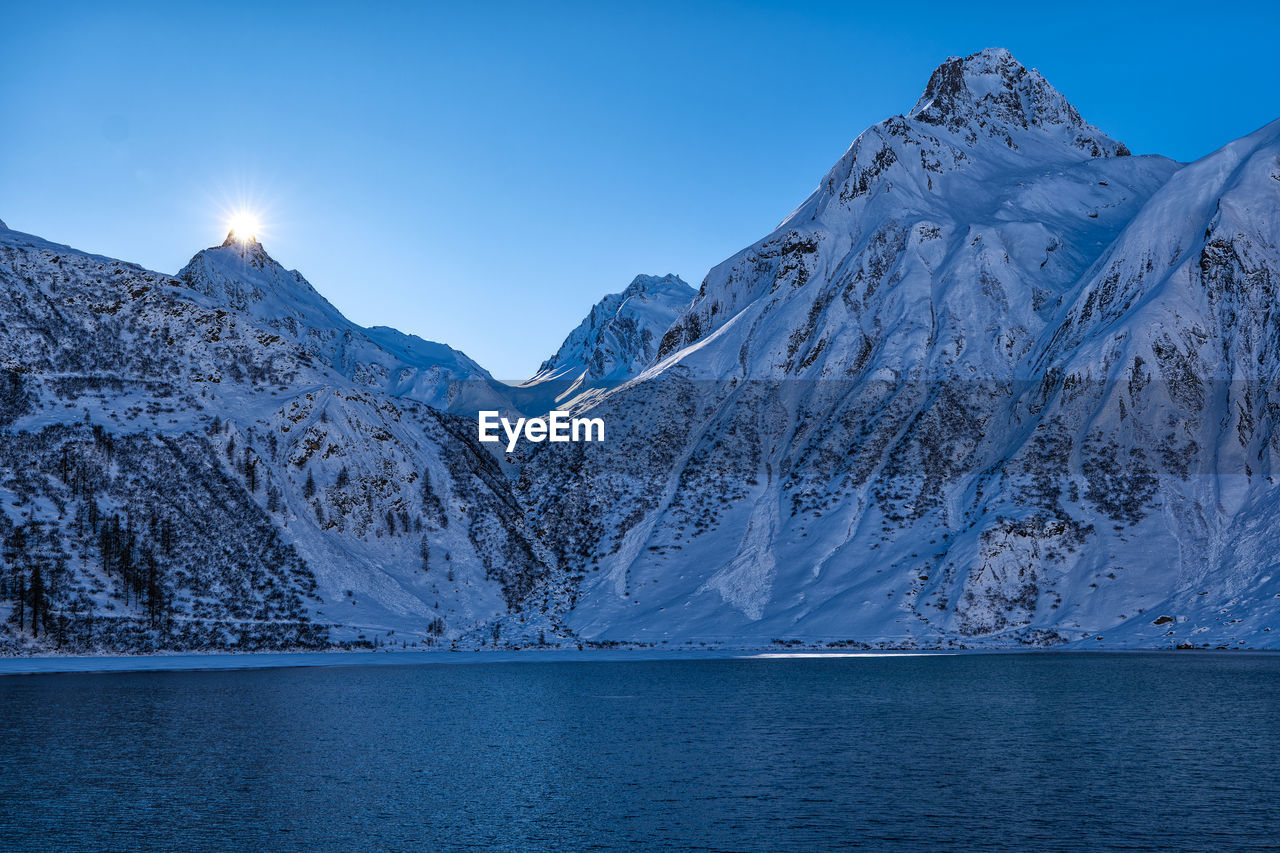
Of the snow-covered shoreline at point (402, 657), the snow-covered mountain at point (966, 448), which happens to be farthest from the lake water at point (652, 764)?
the snow-covered mountain at point (966, 448)

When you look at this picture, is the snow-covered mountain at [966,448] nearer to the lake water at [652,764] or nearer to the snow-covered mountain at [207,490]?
the snow-covered mountain at [207,490]

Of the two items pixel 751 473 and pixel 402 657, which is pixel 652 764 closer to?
pixel 402 657

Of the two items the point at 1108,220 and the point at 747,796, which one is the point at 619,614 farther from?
the point at 1108,220

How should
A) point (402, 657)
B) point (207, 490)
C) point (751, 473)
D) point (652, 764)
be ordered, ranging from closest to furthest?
point (652, 764)
point (402, 657)
point (207, 490)
point (751, 473)

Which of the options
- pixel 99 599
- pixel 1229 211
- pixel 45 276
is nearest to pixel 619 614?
pixel 99 599

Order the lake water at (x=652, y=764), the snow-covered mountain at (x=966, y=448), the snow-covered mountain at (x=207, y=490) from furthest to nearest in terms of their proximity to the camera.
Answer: the snow-covered mountain at (x=966, y=448) < the snow-covered mountain at (x=207, y=490) < the lake water at (x=652, y=764)

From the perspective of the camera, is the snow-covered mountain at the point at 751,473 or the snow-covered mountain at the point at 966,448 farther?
the snow-covered mountain at the point at 966,448

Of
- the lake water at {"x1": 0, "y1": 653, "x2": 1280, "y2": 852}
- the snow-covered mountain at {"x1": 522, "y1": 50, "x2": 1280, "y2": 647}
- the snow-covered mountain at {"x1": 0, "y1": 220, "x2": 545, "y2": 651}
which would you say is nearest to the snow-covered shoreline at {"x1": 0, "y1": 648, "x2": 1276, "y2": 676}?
the snow-covered mountain at {"x1": 522, "y1": 50, "x2": 1280, "y2": 647}

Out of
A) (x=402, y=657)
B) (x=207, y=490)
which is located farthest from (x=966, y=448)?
(x=207, y=490)
